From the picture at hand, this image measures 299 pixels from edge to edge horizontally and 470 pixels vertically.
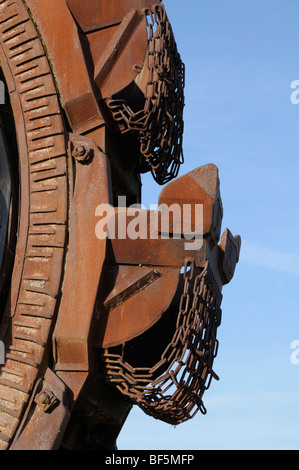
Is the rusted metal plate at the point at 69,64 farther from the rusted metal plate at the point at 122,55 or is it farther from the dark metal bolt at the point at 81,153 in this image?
the dark metal bolt at the point at 81,153

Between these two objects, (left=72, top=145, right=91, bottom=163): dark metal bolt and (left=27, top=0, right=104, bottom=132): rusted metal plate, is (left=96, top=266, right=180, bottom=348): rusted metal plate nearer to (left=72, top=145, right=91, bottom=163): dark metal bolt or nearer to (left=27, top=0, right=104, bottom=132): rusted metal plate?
(left=72, top=145, right=91, bottom=163): dark metal bolt

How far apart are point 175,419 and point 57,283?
1648mm

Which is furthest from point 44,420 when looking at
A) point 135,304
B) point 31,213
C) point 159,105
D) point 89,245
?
point 159,105

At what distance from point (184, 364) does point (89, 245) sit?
127 cm

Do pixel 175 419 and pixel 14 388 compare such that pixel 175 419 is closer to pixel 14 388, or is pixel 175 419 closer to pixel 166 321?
pixel 166 321

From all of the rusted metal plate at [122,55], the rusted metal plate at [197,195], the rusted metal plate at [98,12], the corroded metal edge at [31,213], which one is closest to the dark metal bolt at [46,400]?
the corroded metal edge at [31,213]

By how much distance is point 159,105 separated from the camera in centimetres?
830

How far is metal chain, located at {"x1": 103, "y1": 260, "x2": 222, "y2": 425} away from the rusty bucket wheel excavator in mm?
13

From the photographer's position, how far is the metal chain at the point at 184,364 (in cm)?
757

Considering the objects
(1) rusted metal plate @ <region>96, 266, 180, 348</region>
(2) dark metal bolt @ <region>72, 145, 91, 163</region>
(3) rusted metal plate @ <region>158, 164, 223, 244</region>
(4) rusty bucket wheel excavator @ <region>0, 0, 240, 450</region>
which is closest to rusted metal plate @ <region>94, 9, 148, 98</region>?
(4) rusty bucket wheel excavator @ <region>0, 0, 240, 450</region>

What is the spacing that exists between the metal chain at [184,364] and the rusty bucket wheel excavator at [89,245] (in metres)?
0.01

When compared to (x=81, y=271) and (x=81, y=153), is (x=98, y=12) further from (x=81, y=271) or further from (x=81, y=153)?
(x=81, y=271)

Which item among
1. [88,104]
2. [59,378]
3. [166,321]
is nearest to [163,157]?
[88,104]

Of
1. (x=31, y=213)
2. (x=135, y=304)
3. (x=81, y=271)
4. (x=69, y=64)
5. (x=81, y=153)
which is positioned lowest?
(x=135, y=304)
